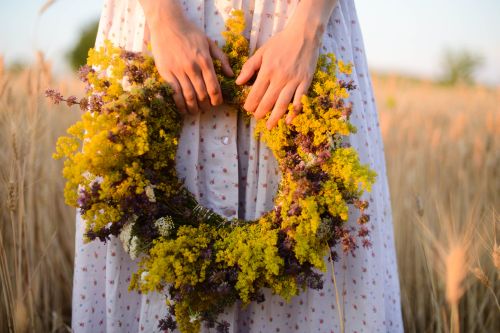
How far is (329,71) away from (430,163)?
206cm

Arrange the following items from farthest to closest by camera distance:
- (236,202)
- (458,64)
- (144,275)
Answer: (458,64)
(236,202)
(144,275)

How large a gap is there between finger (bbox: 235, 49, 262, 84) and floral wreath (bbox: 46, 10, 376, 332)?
0.03 metres

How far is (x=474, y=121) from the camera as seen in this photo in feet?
10.8

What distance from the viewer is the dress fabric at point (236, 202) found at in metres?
1.08

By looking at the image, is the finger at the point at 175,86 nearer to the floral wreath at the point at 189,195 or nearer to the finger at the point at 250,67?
the floral wreath at the point at 189,195

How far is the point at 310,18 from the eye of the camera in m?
0.98

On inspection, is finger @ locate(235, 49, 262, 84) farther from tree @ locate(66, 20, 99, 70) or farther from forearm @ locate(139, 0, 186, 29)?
tree @ locate(66, 20, 99, 70)

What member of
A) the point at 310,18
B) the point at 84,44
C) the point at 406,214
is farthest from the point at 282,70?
the point at 84,44

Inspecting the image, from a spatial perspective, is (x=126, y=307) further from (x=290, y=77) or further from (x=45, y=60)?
(x=45, y=60)

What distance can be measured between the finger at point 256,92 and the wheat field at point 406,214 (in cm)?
59

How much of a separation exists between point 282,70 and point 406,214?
159 cm

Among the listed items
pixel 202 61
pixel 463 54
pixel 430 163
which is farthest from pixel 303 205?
pixel 463 54

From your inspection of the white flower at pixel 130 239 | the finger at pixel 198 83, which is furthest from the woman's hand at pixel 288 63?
the white flower at pixel 130 239

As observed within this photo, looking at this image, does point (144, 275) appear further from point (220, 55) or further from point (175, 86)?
point (220, 55)
